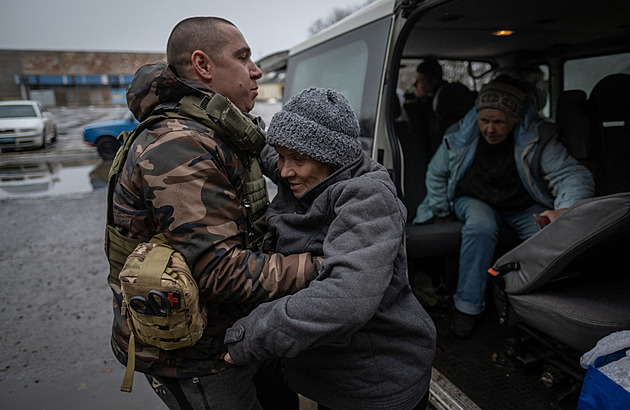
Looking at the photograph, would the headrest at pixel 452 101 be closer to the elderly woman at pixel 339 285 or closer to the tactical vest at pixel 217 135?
the elderly woman at pixel 339 285

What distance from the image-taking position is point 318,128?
134 cm

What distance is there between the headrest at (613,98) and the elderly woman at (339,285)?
2699mm

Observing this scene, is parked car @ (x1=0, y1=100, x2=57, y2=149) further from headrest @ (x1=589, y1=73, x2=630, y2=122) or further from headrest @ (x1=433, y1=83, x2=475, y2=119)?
headrest @ (x1=589, y1=73, x2=630, y2=122)

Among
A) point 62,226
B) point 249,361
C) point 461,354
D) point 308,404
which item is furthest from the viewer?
point 62,226

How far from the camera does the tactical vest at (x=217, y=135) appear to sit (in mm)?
1335

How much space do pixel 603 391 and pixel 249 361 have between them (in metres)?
1.13

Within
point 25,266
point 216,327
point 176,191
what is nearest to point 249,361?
point 216,327

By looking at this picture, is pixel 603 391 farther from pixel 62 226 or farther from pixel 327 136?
pixel 62 226

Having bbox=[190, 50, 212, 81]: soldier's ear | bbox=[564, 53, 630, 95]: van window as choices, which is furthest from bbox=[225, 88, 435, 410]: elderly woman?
bbox=[564, 53, 630, 95]: van window

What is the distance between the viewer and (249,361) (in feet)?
4.16

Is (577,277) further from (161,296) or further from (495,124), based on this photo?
(161,296)

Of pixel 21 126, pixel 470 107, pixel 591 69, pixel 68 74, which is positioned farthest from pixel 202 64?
pixel 68 74

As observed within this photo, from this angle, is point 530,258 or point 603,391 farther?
point 530,258

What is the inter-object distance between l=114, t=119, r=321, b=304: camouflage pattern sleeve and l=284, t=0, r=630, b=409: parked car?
57.4 inches
